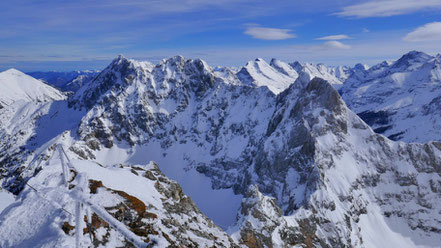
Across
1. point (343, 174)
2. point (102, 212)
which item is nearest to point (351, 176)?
point (343, 174)

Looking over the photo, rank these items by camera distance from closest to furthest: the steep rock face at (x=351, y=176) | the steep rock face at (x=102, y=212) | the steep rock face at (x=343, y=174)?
the steep rock face at (x=102, y=212)
the steep rock face at (x=343, y=174)
the steep rock face at (x=351, y=176)

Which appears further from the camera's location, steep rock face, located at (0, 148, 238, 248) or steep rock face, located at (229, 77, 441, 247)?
steep rock face, located at (229, 77, 441, 247)

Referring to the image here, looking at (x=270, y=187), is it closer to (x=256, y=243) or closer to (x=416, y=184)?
(x=416, y=184)

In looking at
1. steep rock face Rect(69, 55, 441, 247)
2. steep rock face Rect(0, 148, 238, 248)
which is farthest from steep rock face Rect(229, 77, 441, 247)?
steep rock face Rect(0, 148, 238, 248)

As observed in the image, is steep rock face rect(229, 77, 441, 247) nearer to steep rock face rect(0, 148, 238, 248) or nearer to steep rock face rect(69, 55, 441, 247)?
steep rock face rect(69, 55, 441, 247)

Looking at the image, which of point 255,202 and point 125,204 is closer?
point 125,204

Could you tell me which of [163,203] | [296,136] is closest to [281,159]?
[296,136]

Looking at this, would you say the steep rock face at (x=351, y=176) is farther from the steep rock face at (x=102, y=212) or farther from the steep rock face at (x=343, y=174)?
the steep rock face at (x=102, y=212)

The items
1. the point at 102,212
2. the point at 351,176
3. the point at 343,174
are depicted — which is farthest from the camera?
the point at 351,176

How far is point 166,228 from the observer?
88.2 ft

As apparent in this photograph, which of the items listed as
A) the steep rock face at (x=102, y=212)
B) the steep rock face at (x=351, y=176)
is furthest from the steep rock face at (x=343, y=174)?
the steep rock face at (x=102, y=212)

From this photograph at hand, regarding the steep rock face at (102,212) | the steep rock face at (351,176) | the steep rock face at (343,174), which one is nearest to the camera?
the steep rock face at (102,212)

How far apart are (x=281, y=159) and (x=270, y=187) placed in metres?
14.6

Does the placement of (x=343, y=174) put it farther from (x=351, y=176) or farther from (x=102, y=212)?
(x=102, y=212)
